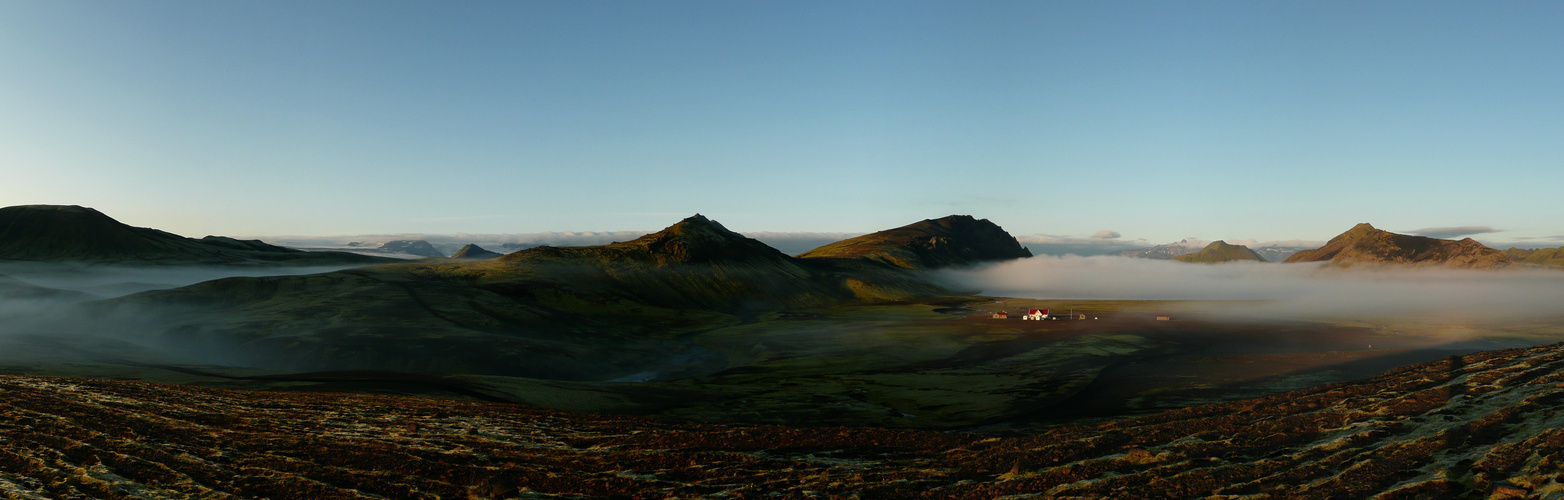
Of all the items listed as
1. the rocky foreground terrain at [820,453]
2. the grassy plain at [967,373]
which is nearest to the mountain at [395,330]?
the grassy plain at [967,373]

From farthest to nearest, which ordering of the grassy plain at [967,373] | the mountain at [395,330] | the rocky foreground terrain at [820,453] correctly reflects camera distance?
the mountain at [395,330], the grassy plain at [967,373], the rocky foreground terrain at [820,453]

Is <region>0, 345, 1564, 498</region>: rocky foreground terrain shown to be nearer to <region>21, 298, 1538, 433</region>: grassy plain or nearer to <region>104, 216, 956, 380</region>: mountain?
<region>21, 298, 1538, 433</region>: grassy plain

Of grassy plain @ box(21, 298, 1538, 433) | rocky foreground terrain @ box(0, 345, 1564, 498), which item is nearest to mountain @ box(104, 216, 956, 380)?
grassy plain @ box(21, 298, 1538, 433)

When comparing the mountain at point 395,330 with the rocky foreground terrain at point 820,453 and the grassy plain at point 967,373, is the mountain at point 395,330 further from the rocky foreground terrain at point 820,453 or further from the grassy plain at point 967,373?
the rocky foreground terrain at point 820,453

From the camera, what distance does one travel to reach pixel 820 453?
30.4 meters

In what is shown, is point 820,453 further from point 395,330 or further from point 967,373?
point 395,330

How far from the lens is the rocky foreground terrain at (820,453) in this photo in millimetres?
21391

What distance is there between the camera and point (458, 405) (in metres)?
44.9

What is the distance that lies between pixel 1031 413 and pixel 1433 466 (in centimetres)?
4474

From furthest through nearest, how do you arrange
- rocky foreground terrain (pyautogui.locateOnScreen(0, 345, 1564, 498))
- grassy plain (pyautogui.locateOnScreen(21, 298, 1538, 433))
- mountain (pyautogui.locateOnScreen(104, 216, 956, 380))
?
mountain (pyautogui.locateOnScreen(104, 216, 956, 380)) < grassy plain (pyautogui.locateOnScreen(21, 298, 1538, 433)) < rocky foreground terrain (pyautogui.locateOnScreen(0, 345, 1564, 498))

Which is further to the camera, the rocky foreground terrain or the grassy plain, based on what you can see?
the grassy plain

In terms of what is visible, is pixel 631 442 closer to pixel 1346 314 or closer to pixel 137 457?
pixel 137 457

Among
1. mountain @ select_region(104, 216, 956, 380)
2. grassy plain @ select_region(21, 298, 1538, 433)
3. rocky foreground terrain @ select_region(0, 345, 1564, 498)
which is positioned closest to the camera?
rocky foreground terrain @ select_region(0, 345, 1564, 498)

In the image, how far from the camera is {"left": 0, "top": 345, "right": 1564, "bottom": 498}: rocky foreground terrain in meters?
21.4
